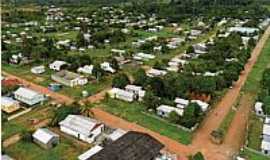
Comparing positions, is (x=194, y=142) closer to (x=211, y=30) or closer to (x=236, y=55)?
(x=236, y=55)

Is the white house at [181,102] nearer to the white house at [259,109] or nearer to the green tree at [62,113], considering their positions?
the white house at [259,109]

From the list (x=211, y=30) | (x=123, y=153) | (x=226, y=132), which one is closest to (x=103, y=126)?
(x=123, y=153)

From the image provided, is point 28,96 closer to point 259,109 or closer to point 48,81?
point 48,81

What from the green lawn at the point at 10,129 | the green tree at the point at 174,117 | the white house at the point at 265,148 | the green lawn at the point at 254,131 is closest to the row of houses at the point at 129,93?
the green tree at the point at 174,117

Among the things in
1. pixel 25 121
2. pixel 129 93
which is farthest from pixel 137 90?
pixel 25 121

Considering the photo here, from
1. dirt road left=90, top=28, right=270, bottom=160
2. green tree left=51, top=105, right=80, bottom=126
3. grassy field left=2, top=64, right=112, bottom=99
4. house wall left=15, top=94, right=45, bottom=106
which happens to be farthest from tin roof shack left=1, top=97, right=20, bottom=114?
dirt road left=90, top=28, right=270, bottom=160

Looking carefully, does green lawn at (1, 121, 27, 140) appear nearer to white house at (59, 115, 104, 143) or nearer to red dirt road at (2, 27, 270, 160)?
white house at (59, 115, 104, 143)

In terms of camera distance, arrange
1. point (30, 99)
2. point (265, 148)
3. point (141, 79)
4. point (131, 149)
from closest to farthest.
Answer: point (131, 149)
point (265, 148)
point (30, 99)
point (141, 79)
